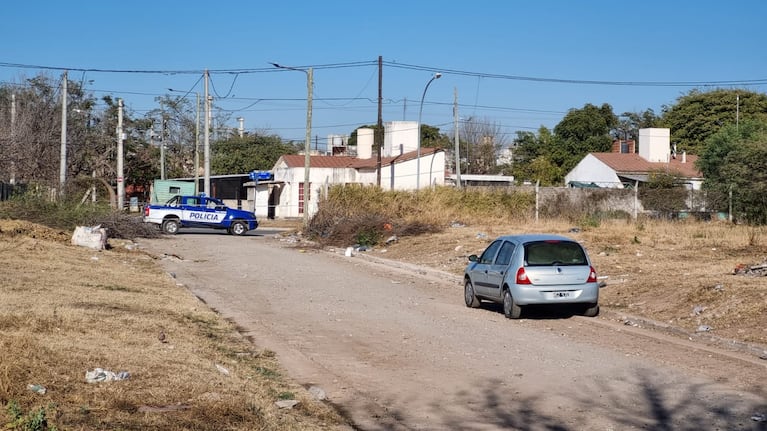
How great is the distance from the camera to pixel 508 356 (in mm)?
12453

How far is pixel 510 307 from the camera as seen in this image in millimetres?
16547

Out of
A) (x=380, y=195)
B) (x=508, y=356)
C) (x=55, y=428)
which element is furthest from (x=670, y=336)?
(x=380, y=195)

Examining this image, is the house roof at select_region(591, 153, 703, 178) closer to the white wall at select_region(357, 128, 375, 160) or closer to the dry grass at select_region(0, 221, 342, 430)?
the white wall at select_region(357, 128, 375, 160)

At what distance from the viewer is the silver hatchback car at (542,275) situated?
16.2m

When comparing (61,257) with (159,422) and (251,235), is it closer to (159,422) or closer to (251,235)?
(159,422)

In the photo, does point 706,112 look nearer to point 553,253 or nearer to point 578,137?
point 578,137

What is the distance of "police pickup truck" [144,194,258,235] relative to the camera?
146 ft

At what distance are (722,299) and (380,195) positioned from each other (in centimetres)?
2549

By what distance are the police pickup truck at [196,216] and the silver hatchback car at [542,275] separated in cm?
2968

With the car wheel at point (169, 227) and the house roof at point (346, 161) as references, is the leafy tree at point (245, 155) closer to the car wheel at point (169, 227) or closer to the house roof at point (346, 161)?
the house roof at point (346, 161)

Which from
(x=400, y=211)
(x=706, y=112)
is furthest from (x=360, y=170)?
(x=706, y=112)

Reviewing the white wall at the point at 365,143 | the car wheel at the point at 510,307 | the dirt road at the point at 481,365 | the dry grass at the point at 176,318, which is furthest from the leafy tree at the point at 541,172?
the car wheel at the point at 510,307

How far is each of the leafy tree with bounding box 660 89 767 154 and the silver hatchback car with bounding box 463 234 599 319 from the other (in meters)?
69.1

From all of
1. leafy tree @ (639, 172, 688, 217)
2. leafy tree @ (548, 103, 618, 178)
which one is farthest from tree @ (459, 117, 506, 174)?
leafy tree @ (639, 172, 688, 217)
